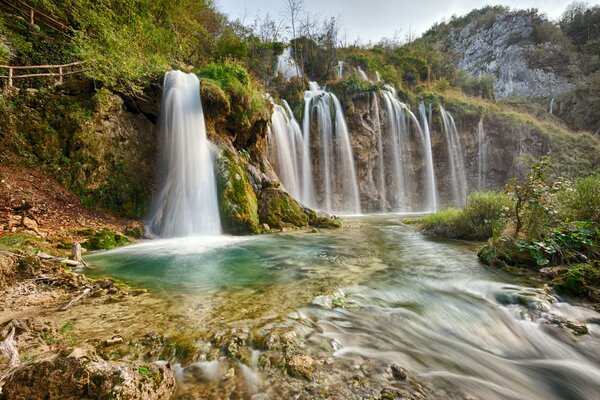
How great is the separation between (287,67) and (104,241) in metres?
22.6

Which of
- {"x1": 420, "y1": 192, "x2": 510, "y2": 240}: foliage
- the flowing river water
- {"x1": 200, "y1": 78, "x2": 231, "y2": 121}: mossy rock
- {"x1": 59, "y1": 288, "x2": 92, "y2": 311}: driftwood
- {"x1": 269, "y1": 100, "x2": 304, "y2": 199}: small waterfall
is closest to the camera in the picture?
the flowing river water

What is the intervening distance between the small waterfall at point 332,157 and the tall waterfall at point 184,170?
10485 millimetres

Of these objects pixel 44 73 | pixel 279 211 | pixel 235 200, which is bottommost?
pixel 279 211

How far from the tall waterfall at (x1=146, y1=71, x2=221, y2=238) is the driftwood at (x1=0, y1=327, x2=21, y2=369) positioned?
6.31 metres

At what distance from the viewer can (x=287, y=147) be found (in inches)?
667

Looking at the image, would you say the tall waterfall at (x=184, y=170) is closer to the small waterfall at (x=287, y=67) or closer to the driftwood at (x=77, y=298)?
the driftwood at (x=77, y=298)

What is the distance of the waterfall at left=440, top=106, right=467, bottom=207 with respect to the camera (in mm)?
23359

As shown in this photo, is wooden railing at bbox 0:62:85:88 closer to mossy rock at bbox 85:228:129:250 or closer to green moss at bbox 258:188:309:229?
mossy rock at bbox 85:228:129:250

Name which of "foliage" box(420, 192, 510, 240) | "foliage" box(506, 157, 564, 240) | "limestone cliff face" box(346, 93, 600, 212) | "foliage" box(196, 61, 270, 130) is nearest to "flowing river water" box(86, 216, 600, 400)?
"foliage" box(506, 157, 564, 240)

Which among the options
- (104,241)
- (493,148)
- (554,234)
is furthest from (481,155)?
(104,241)

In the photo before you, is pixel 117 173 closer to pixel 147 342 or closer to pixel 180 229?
pixel 180 229

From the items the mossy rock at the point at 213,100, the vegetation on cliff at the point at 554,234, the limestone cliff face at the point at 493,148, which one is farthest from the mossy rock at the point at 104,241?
the limestone cliff face at the point at 493,148

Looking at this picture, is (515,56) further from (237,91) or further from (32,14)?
(32,14)

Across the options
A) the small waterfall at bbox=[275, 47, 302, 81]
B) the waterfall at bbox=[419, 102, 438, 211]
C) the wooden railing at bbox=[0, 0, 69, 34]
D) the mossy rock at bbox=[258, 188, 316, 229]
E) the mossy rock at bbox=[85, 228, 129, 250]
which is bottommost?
the mossy rock at bbox=[85, 228, 129, 250]
